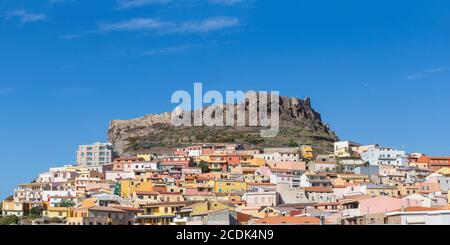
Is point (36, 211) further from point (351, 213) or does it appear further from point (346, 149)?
point (346, 149)

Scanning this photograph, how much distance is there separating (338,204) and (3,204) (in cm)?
1075

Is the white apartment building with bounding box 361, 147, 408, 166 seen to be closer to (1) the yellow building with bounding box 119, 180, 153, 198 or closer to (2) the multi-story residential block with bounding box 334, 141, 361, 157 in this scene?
(2) the multi-story residential block with bounding box 334, 141, 361, 157

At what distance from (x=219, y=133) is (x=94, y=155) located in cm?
887

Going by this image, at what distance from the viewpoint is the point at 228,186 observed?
1084 inches

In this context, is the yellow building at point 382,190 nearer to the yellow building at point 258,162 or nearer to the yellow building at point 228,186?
the yellow building at point 228,186

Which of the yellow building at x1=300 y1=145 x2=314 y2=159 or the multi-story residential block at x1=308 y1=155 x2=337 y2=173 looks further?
the yellow building at x1=300 y1=145 x2=314 y2=159

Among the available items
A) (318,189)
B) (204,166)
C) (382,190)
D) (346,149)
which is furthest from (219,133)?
(382,190)

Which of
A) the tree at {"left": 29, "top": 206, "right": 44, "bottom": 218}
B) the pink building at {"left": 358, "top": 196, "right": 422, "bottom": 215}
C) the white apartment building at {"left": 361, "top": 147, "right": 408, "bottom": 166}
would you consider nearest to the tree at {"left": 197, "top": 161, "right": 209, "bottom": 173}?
the white apartment building at {"left": 361, "top": 147, "right": 408, "bottom": 166}

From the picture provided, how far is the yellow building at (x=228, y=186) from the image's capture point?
27.2 metres

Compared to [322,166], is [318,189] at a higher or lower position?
lower

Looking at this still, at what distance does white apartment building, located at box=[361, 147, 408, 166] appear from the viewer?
3441cm

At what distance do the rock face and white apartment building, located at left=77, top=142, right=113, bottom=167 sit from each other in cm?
275
